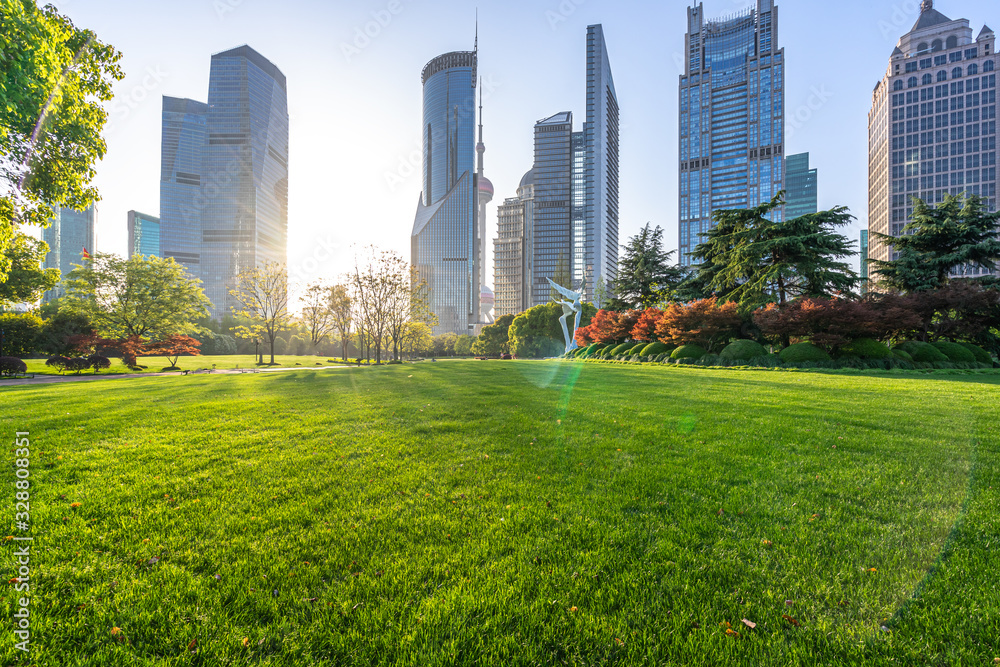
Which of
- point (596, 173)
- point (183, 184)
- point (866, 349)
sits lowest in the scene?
point (866, 349)

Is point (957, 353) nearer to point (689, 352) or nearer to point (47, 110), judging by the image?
point (689, 352)

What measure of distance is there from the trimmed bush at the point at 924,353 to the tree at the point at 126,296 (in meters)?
45.8

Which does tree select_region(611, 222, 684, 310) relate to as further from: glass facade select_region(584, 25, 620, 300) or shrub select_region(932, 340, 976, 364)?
glass facade select_region(584, 25, 620, 300)

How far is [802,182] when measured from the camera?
15175 centimetres

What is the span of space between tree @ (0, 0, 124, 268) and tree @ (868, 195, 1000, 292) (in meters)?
33.9

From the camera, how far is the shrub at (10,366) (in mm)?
16297

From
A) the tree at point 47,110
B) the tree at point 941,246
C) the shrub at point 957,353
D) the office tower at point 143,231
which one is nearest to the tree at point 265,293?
the tree at point 47,110

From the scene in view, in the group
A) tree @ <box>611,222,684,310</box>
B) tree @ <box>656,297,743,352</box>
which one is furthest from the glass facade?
tree @ <box>656,297,743,352</box>

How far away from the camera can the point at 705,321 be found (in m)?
20.2

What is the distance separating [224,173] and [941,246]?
161404 mm

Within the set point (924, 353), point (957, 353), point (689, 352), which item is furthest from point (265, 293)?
point (957, 353)

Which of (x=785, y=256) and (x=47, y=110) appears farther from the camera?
(x=785, y=256)

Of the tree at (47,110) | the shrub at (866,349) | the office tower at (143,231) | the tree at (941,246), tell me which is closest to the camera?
the tree at (47,110)

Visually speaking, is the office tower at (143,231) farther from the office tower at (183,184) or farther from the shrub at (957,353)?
the shrub at (957,353)
